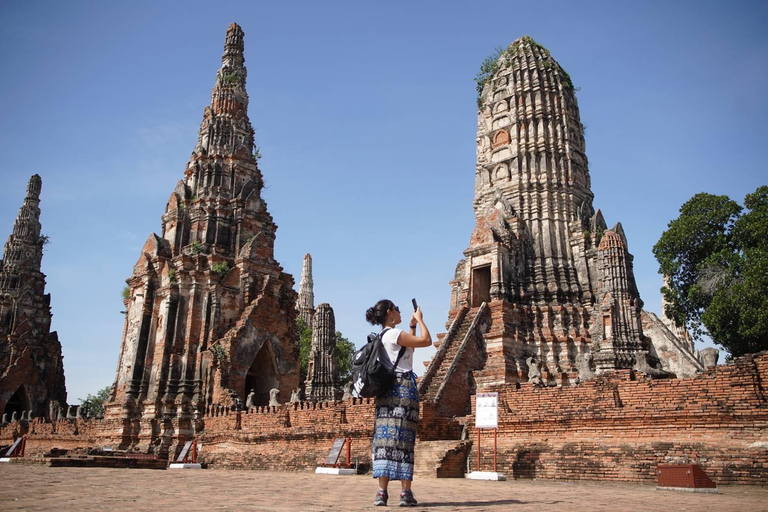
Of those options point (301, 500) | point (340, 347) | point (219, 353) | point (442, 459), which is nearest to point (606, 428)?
point (442, 459)

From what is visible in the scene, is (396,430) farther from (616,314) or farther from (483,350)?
(483,350)

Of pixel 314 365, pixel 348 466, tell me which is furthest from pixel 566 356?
pixel 348 466

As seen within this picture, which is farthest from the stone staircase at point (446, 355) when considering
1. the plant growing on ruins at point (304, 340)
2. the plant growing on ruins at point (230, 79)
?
the plant growing on ruins at point (304, 340)

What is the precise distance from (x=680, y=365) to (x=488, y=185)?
33.7 feet

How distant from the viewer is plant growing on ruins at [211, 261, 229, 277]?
24406 mm

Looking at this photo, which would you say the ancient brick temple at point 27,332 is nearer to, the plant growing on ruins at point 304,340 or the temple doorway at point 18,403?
the temple doorway at point 18,403

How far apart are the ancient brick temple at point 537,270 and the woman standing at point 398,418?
31.1ft

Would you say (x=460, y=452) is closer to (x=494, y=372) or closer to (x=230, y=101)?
(x=494, y=372)

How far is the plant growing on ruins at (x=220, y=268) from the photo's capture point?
80.1 feet

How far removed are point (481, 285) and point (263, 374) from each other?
8.85 m

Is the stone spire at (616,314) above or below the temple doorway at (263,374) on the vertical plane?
above

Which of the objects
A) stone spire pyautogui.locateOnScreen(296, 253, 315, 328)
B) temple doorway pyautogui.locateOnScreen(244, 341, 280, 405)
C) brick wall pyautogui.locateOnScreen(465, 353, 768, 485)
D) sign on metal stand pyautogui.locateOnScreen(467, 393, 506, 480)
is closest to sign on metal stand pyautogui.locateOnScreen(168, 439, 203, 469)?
temple doorway pyautogui.locateOnScreen(244, 341, 280, 405)

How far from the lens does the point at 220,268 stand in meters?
24.5

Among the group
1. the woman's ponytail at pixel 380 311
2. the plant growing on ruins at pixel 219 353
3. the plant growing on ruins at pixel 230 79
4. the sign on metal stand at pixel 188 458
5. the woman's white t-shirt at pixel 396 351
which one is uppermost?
the plant growing on ruins at pixel 230 79
